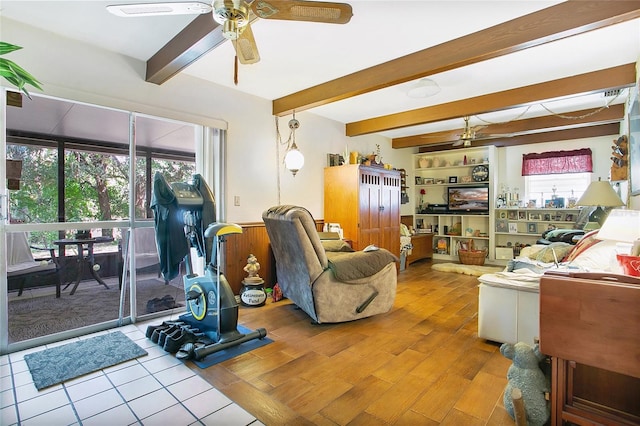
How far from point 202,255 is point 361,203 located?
258cm

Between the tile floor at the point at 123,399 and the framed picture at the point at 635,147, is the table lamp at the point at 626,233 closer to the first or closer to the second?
the framed picture at the point at 635,147

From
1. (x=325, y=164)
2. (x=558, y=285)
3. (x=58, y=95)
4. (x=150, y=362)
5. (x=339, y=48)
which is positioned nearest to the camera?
(x=558, y=285)

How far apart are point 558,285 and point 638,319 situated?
28 centimetres

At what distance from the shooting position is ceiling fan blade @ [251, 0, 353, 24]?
1.63 m

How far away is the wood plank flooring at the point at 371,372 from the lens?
5.56 feet

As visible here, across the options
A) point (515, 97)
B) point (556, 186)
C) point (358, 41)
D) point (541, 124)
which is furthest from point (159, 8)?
point (556, 186)

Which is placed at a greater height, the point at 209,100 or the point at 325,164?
the point at 209,100

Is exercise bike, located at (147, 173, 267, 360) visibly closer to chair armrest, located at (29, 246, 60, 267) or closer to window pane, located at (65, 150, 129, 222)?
window pane, located at (65, 150, 129, 222)

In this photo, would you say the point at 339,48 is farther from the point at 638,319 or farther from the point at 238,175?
the point at 638,319

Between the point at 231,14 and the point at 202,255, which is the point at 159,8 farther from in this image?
the point at 202,255

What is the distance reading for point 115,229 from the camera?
9.96 ft

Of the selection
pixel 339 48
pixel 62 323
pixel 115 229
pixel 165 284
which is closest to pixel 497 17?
pixel 339 48

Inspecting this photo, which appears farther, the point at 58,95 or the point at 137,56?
the point at 137,56

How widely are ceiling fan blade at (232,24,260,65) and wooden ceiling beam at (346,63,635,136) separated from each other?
A: 308 cm
